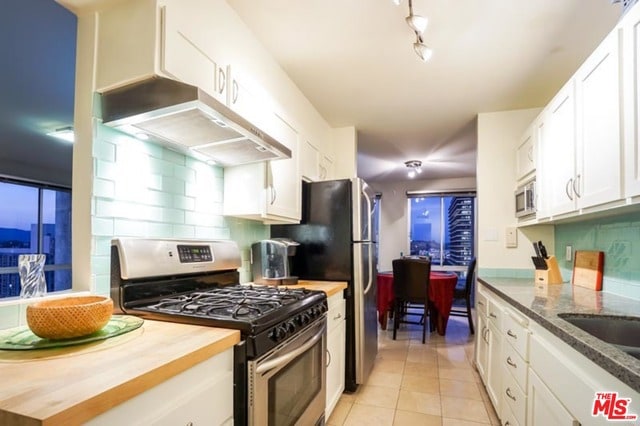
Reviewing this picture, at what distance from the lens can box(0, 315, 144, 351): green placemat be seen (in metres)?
0.89

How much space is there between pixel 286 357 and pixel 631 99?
167 cm

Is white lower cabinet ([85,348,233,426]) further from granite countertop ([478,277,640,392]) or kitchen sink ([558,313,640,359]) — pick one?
kitchen sink ([558,313,640,359])

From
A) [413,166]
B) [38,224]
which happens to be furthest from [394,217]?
[38,224]

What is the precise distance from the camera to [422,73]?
244 cm

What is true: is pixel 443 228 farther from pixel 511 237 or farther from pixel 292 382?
pixel 292 382

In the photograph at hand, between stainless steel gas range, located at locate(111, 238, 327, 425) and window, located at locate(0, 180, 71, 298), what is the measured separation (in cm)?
391

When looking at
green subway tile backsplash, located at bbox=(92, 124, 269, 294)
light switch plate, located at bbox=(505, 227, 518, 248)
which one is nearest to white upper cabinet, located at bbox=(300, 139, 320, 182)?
green subway tile backsplash, located at bbox=(92, 124, 269, 294)

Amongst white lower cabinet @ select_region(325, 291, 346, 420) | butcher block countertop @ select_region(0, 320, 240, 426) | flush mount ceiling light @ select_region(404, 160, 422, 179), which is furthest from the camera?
flush mount ceiling light @ select_region(404, 160, 422, 179)

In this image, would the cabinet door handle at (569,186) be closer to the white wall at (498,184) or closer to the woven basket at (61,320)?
the white wall at (498,184)

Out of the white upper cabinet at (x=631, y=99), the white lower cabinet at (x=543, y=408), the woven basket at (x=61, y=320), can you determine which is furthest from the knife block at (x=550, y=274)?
the woven basket at (x=61, y=320)

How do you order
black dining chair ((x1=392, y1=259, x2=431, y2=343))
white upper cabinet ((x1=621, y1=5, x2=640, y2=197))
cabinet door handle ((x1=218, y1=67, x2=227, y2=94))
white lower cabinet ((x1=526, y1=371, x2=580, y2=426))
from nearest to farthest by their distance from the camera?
white lower cabinet ((x1=526, y1=371, x2=580, y2=426)) → white upper cabinet ((x1=621, y1=5, x2=640, y2=197)) → cabinet door handle ((x1=218, y1=67, x2=227, y2=94)) → black dining chair ((x1=392, y1=259, x2=431, y2=343))

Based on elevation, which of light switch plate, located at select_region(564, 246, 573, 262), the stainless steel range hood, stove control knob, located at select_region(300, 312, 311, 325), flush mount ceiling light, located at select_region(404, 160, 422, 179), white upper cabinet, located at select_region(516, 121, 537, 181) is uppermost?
flush mount ceiling light, located at select_region(404, 160, 422, 179)

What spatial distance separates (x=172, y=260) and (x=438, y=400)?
216 cm

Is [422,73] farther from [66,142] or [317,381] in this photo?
[66,142]
